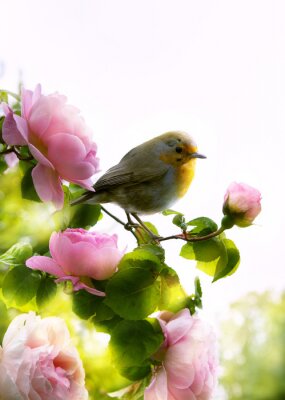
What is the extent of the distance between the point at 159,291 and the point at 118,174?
294 mm

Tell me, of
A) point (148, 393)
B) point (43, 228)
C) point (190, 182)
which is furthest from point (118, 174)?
point (148, 393)

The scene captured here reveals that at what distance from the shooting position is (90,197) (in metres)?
0.60

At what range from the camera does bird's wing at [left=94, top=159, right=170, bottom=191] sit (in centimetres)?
70

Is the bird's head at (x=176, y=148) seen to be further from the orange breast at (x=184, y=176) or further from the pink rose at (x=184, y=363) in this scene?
the pink rose at (x=184, y=363)

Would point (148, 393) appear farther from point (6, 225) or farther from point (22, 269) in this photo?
point (6, 225)

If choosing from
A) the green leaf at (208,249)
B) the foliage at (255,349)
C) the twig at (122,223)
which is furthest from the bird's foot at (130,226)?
the foliage at (255,349)

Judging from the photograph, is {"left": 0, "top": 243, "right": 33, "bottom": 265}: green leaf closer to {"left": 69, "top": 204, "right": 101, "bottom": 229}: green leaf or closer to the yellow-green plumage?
{"left": 69, "top": 204, "right": 101, "bottom": 229}: green leaf

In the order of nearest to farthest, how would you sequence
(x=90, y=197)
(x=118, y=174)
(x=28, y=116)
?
(x=28, y=116) → (x=90, y=197) → (x=118, y=174)

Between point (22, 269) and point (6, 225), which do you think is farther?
point (6, 225)

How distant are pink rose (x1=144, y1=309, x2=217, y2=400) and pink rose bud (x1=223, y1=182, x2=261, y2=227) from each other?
0.08m

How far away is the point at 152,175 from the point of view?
765 millimetres

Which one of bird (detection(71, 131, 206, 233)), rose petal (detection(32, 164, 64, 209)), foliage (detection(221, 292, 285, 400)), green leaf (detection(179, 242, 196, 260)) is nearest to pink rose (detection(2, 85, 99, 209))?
rose petal (detection(32, 164, 64, 209))

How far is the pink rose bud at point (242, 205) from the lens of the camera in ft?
1.57

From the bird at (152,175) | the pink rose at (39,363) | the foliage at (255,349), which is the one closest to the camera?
the pink rose at (39,363)
